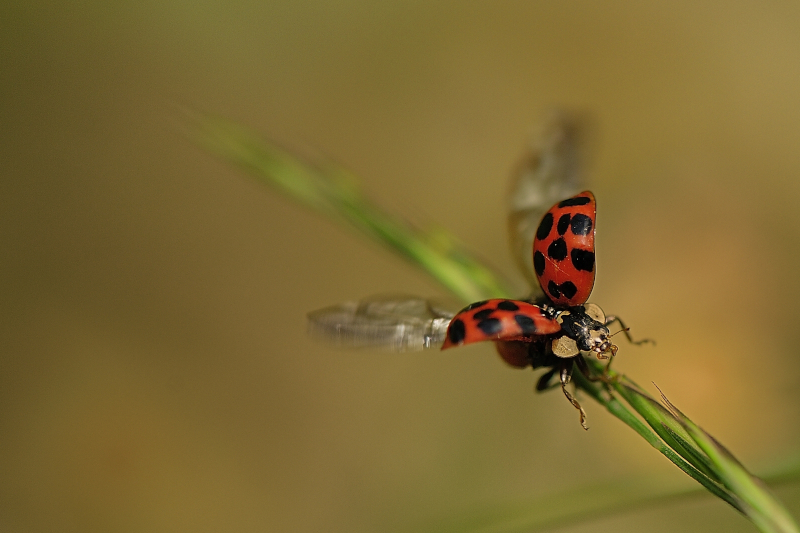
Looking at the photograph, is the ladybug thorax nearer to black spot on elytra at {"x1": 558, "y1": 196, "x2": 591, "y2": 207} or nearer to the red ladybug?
the red ladybug

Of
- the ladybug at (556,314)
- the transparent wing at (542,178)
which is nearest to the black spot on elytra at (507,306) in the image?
the ladybug at (556,314)

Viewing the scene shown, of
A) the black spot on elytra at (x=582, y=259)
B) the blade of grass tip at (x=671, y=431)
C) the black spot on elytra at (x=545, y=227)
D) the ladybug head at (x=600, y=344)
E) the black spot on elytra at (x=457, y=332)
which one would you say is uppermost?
the black spot on elytra at (x=545, y=227)

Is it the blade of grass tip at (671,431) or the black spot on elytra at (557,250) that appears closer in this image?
the blade of grass tip at (671,431)

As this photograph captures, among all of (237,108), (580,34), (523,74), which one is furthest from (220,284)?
(580,34)

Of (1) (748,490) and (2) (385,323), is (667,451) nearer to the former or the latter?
(1) (748,490)

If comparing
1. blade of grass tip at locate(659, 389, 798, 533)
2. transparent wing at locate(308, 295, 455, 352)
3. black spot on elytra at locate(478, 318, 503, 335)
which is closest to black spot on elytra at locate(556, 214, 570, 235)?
black spot on elytra at locate(478, 318, 503, 335)

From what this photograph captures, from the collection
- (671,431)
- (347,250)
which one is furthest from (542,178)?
(347,250)

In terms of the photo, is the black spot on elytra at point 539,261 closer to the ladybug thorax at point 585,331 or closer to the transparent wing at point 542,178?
the ladybug thorax at point 585,331
